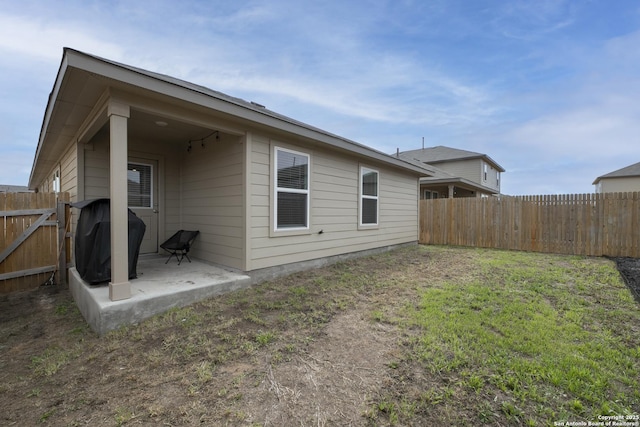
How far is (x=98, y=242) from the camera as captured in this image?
11.7 ft

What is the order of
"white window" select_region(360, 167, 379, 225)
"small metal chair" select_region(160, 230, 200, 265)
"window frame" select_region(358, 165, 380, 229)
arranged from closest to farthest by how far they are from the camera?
1. "small metal chair" select_region(160, 230, 200, 265)
2. "window frame" select_region(358, 165, 380, 229)
3. "white window" select_region(360, 167, 379, 225)

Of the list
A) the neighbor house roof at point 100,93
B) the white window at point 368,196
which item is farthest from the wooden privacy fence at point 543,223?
the neighbor house roof at point 100,93

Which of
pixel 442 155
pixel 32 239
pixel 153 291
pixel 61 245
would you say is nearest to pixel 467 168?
pixel 442 155

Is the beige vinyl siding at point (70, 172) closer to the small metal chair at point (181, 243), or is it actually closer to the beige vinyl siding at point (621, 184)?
the small metal chair at point (181, 243)

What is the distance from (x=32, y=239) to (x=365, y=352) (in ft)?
19.7

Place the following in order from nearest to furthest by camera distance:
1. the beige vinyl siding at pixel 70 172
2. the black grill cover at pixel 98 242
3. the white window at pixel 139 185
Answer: the black grill cover at pixel 98 242, the beige vinyl siding at pixel 70 172, the white window at pixel 139 185

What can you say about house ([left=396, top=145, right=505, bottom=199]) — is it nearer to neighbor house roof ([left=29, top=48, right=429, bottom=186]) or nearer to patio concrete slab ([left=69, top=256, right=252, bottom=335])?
neighbor house roof ([left=29, top=48, right=429, bottom=186])

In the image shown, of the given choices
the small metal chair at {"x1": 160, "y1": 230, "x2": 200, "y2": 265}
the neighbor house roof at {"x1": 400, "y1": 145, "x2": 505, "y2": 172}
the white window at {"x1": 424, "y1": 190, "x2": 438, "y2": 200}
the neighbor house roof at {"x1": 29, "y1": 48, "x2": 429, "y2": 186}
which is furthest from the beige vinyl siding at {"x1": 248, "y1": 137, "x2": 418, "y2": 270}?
the neighbor house roof at {"x1": 400, "y1": 145, "x2": 505, "y2": 172}

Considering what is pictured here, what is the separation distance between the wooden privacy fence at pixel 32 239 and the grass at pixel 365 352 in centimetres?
185

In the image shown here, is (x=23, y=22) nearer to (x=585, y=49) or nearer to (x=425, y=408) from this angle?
(x=425, y=408)

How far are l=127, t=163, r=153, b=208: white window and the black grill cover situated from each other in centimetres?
140

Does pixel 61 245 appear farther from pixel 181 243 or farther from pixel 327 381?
pixel 327 381

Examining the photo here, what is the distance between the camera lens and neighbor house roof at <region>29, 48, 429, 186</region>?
2.78 meters

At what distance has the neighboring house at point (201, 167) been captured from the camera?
312 centimetres
